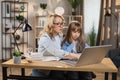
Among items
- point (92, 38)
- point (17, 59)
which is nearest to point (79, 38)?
point (17, 59)

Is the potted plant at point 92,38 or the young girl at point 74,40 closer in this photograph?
the young girl at point 74,40

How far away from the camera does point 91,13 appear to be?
6.23 m

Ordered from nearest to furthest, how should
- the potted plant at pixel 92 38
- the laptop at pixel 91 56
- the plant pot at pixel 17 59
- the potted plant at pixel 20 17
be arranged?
the laptop at pixel 91 56 → the plant pot at pixel 17 59 → the potted plant at pixel 92 38 → the potted plant at pixel 20 17

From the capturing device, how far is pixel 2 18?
6.55 m

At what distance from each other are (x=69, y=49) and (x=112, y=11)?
3.17 m

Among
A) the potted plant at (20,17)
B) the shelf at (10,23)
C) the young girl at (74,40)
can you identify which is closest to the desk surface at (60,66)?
the young girl at (74,40)

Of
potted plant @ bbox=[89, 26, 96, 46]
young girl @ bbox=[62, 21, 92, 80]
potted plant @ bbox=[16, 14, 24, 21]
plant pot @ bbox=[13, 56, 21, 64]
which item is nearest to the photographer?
plant pot @ bbox=[13, 56, 21, 64]

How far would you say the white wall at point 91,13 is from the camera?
6188 millimetres

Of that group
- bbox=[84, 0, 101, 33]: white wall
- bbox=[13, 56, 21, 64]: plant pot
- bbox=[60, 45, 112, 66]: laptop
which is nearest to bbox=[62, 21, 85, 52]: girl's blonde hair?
bbox=[60, 45, 112, 66]: laptop

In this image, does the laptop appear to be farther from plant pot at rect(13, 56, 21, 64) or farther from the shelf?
the shelf

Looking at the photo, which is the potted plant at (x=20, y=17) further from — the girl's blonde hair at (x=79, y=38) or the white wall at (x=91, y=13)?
the girl's blonde hair at (x=79, y=38)

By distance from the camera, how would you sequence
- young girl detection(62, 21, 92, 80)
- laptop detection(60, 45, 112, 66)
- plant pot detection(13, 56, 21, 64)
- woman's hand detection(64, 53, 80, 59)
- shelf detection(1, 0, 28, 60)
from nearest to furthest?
laptop detection(60, 45, 112, 66) < plant pot detection(13, 56, 21, 64) < woman's hand detection(64, 53, 80, 59) < young girl detection(62, 21, 92, 80) < shelf detection(1, 0, 28, 60)

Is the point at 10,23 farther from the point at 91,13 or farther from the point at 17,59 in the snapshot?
the point at 17,59

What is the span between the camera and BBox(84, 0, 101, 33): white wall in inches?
244
